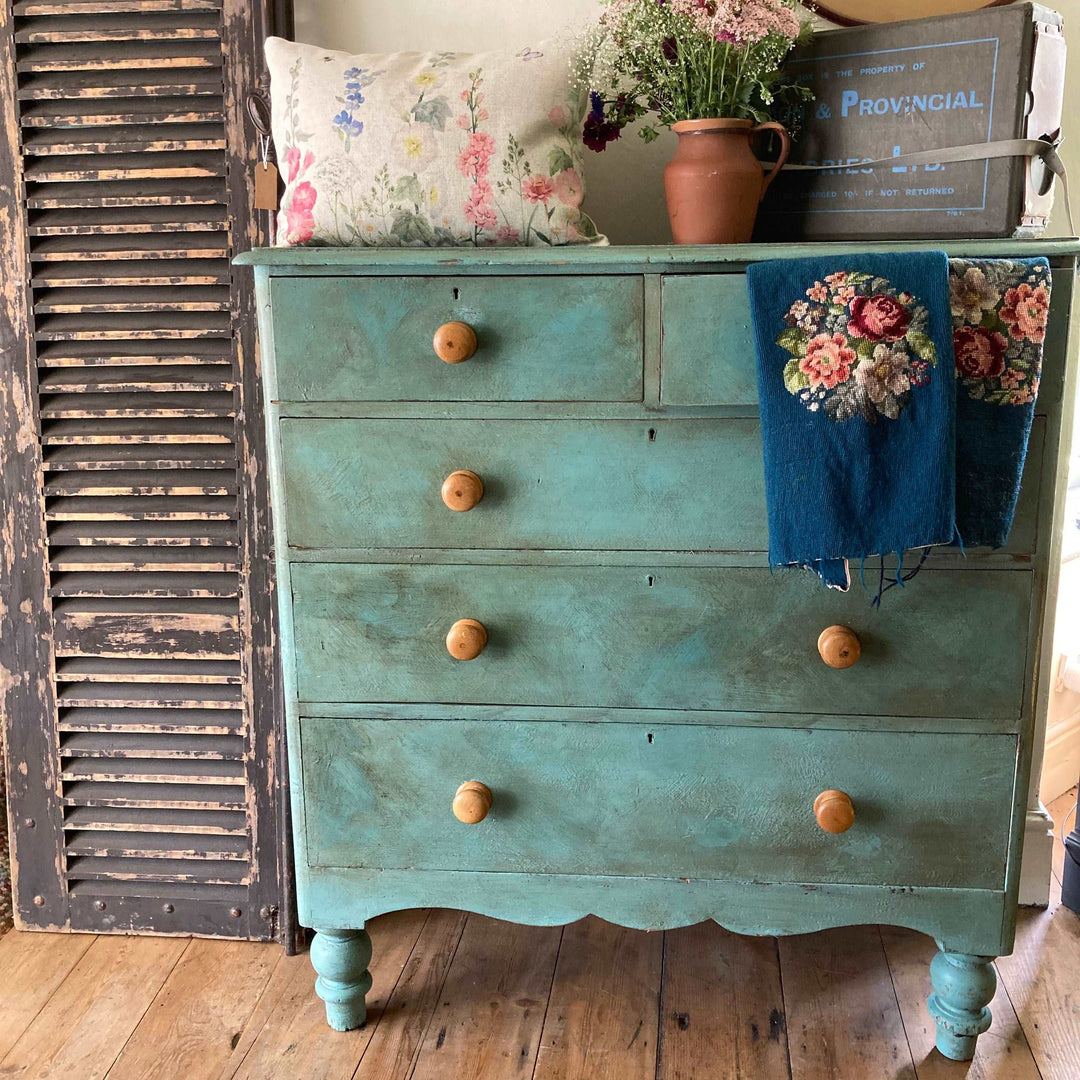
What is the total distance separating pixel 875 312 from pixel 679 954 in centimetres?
110

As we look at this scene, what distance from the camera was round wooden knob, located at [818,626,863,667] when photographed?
1295mm

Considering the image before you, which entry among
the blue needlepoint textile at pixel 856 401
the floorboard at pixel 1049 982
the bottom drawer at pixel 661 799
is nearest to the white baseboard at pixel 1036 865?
the floorboard at pixel 1049 982

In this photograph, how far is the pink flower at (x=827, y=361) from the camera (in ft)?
3.84

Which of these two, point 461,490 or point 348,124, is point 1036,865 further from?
point 348,124

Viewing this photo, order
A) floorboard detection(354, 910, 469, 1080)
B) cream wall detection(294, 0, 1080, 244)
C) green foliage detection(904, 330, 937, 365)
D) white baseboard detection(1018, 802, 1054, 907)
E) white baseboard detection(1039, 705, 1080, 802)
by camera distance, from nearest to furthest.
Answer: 1. green foliage detection(904, 330, 937, 365)
2. floorboard detection(354, 910, 469, 1080)
3. cream wall detection(294, 0, 1080, 244)
4. white baseboard detection(1018, 802, 1054, 907)
5. white baseboard detection(1039, 705, 1080, 802)

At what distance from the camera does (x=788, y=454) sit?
3.91ft

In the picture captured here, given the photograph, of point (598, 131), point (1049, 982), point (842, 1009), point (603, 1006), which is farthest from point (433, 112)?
point (1049, 982)

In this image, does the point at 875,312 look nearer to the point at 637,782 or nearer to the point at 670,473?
the point at 670,473

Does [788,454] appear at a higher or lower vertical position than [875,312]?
lower

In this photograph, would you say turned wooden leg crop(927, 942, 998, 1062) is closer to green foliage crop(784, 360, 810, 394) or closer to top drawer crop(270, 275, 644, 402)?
green foliage crop(784, 360, 810, 394)

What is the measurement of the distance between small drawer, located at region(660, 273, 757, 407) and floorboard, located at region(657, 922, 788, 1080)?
3.04 ft

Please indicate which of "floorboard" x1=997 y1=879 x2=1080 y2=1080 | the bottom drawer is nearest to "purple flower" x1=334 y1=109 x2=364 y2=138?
the bottom drawer

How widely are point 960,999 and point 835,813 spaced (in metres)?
0.36

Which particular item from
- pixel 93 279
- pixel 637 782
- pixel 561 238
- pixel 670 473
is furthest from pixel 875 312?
pixel 93 279
